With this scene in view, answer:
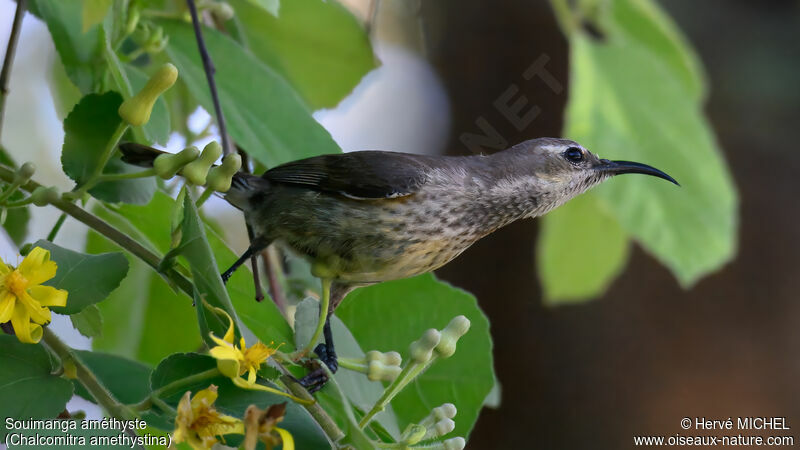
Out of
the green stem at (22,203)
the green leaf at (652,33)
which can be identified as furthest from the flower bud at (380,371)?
the green leaf at (652,33)

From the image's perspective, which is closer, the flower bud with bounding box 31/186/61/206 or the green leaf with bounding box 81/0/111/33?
the flower bud with bounding box 31/186/61/206

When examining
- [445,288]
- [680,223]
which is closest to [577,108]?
[680,223]

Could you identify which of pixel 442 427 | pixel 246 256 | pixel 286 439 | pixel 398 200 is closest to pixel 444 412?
pixel 442 427

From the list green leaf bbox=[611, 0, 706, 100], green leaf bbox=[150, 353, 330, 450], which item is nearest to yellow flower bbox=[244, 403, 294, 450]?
green leaf bbox=[150, 353, 330, 450]

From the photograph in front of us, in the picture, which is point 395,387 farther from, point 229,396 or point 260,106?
point 260,106

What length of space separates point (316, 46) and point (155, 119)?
941 mm

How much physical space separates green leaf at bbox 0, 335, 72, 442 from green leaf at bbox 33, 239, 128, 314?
94 millimetres

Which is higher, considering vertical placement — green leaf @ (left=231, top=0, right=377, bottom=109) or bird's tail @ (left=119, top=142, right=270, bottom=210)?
green leaf @ (left=231, top=0, right=377, bottom=109)

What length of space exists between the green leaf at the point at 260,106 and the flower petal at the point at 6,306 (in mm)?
833

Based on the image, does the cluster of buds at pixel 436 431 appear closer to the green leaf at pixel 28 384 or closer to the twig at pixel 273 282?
the green leaf at pixel 28 384

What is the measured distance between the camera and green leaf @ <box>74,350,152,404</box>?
1.74 metres

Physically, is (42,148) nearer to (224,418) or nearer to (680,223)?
(680,223)

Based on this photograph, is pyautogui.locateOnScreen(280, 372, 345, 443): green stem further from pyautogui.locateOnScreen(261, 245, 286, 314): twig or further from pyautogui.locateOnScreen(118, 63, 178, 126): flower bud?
pyautogui.locateOnScreen(261, 245, 286, 314): twig

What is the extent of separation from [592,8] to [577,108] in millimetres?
364
